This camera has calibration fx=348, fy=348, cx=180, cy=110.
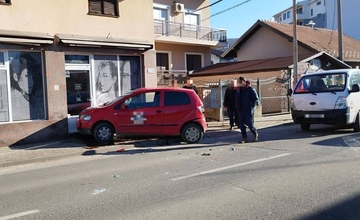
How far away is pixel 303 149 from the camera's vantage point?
8.62 meters

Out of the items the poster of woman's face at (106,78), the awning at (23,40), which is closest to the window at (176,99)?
the poster of woman's face at (106,78)

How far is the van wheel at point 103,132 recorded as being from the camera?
34.8ft

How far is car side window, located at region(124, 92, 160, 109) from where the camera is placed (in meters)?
10.7

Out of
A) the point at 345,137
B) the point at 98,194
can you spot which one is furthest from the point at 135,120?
the point at 345,137

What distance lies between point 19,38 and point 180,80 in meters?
12.7

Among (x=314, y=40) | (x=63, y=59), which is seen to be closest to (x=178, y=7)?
(x=314, y=40)

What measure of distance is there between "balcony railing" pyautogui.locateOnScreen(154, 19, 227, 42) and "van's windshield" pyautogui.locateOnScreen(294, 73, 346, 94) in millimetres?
11596

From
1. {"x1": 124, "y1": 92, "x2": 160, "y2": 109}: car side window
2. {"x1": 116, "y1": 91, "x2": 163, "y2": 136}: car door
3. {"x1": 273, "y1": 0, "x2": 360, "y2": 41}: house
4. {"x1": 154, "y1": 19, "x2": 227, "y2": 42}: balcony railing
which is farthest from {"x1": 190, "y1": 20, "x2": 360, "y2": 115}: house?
{"x1": 273, "y1": 0, "x2": 360, "y2": 41}: house

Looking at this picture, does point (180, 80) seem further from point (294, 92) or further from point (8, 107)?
point (8, 107)

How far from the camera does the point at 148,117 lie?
10617 millimetres

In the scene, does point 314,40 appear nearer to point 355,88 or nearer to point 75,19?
point 355,88

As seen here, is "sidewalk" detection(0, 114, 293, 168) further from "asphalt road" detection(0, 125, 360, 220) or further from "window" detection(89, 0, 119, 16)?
"window" detection(89, 0, 119, 16)

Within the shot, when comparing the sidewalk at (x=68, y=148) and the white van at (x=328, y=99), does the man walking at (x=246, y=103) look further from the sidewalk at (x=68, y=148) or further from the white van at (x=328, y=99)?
the white van at (x=328, y=99)

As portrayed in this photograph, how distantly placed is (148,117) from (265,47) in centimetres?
1766
